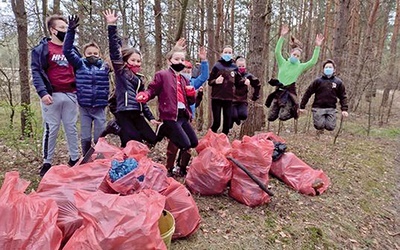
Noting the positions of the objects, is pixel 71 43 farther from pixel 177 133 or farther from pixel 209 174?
pixel 209 174

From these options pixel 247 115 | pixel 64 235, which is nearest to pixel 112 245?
pixel 64 235

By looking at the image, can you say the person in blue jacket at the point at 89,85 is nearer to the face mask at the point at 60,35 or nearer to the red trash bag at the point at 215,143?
the face mask at the point at 60,35

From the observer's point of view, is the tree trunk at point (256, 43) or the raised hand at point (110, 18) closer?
the raised hand at point (110, 18)

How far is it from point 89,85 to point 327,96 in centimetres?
468

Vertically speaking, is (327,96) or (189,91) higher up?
(189,91)

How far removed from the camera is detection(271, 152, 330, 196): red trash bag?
477 cm

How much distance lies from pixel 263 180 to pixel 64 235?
235cm

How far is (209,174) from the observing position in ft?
12.8

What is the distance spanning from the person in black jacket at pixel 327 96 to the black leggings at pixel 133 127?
11.6 feet

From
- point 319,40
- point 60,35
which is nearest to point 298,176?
point 319,40

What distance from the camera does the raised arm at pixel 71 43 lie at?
3.62m

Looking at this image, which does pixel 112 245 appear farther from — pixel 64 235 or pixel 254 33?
pixel 254 33

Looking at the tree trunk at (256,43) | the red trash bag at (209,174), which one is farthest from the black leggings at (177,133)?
the tree trunk at (256,43)

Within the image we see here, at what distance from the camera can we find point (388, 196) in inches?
220
